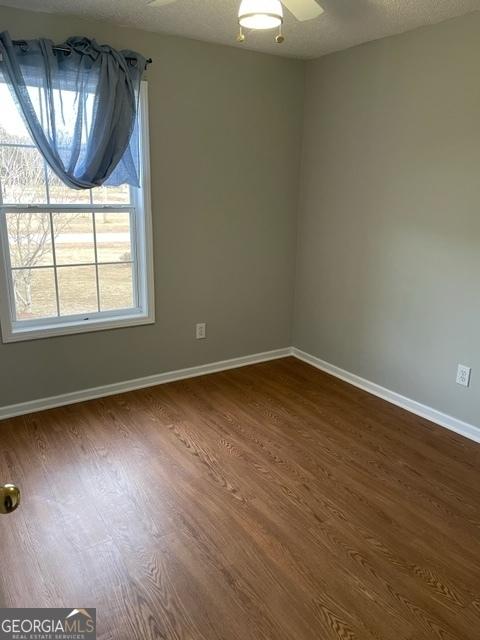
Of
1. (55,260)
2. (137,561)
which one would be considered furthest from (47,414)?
(137,561)

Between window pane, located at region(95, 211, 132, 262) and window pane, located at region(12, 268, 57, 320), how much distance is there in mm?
370

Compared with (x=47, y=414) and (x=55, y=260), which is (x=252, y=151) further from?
(x=47, y=414)

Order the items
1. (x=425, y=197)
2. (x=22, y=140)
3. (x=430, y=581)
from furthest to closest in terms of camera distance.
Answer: (x=425, y=197) < (x=22, y=140) < (x=430, y=581)

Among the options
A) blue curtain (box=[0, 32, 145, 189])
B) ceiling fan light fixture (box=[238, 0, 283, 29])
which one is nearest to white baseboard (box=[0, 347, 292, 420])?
blue curtain (box=[0, 32, 145, 189])

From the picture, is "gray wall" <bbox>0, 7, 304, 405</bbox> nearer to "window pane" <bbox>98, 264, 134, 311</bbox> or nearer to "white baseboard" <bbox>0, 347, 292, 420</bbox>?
"white baseboard" <bbox>0, 347, 292, 420</bbox>

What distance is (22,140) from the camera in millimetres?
2715

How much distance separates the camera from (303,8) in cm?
192

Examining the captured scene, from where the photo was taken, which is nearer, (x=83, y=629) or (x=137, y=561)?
(x=83, y=629)

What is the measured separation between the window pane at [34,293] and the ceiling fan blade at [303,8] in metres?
2.01

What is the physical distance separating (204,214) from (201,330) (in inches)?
34.9

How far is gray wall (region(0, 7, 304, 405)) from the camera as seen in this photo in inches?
118

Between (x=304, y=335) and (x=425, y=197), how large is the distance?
1.56m

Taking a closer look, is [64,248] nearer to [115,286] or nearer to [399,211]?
[115,286]

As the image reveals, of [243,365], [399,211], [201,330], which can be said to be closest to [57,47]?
[201,330]
